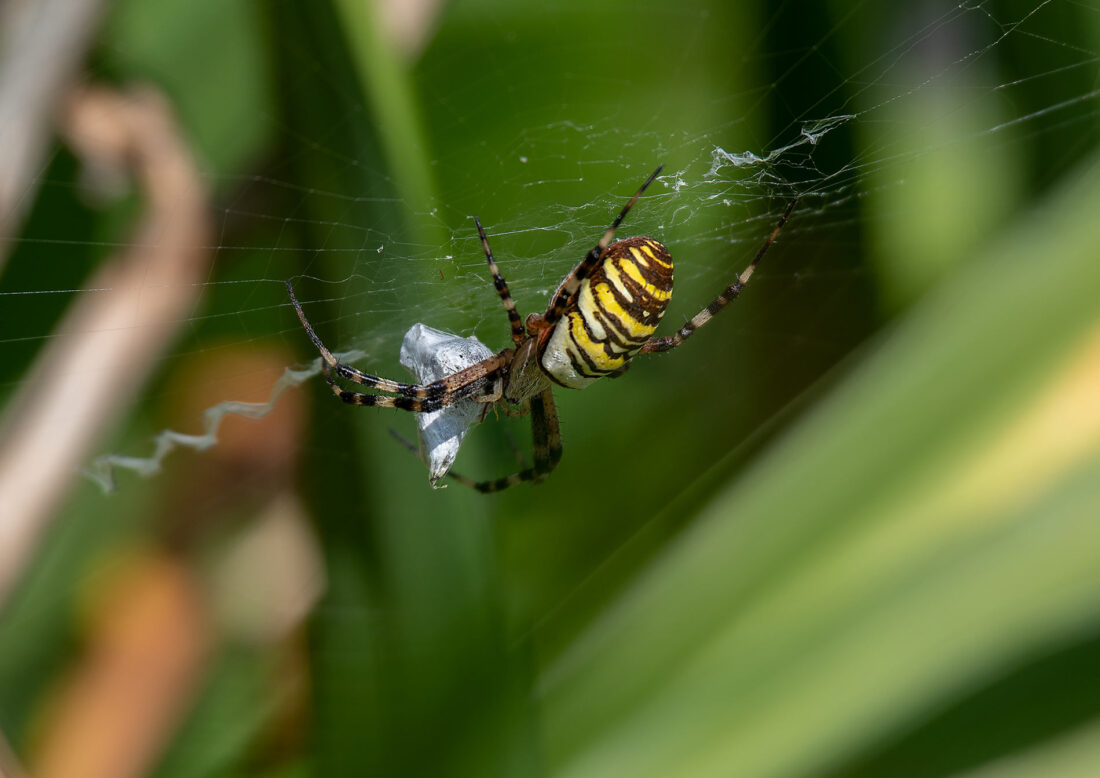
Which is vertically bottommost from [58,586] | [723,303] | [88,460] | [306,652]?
[306,652]

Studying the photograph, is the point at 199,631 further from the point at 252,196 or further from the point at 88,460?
the point at 252,196

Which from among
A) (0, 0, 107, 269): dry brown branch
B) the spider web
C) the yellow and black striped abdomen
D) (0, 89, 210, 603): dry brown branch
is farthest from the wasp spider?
(0, 0, 107, 269): dry brown branch

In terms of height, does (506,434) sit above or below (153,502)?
above

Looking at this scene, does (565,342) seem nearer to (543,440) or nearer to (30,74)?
(543,440)

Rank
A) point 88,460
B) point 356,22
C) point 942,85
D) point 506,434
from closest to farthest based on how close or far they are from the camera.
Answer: point 356,22, point 942,85, point 88,460, point 506,434

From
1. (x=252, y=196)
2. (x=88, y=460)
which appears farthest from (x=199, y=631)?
(x=252, y=196)

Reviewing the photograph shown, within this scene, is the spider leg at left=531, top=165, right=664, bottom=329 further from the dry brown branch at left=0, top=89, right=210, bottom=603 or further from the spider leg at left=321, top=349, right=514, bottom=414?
the dry brown branch at left=0, top=89, right=210, bottom=603
